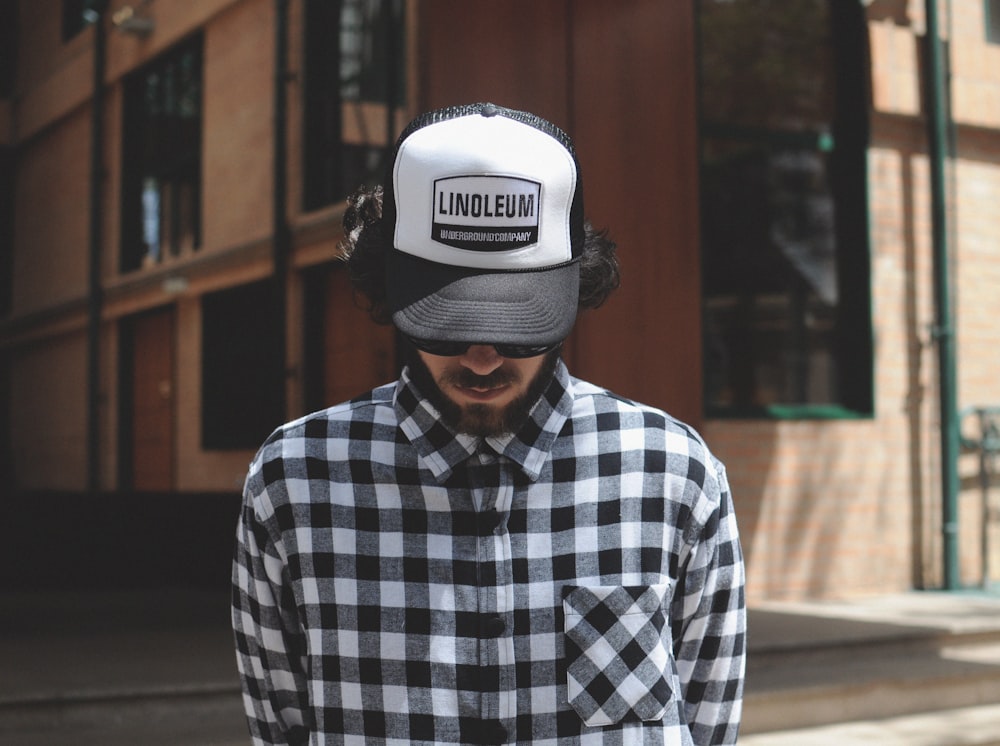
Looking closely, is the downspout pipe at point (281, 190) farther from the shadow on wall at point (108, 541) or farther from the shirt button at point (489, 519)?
the shirt button at point (489, 519)

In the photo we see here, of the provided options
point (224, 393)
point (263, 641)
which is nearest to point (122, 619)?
point (224, 393)

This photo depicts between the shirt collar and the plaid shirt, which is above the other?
the shirt collar

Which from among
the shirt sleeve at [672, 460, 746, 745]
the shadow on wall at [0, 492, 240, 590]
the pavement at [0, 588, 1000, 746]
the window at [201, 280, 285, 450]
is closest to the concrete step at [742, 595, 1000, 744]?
the pavement at [0, 588, 1000, 746]

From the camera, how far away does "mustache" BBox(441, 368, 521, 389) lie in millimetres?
1472

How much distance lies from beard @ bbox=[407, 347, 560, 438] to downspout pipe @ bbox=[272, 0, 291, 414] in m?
7.87

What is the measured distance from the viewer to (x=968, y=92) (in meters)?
7.62

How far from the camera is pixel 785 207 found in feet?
24.2

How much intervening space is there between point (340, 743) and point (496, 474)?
40 cm

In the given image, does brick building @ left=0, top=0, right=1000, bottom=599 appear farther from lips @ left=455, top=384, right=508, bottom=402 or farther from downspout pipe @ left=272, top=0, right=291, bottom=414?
lips @ left=455, top=384, right=508, bottom=402

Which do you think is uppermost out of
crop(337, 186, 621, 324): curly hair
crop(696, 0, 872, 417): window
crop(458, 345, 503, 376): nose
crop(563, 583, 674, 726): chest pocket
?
crop(696, 0, 872, 417): window

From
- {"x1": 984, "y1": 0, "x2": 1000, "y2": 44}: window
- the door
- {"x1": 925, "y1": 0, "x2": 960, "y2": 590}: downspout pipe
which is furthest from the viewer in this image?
the door

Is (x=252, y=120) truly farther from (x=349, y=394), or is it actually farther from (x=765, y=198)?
(x=765, y=198)

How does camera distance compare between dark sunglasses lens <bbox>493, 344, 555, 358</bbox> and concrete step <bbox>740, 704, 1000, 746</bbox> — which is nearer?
dark sunglasses lens <bbox>493, 344, 555, 358</bbox>

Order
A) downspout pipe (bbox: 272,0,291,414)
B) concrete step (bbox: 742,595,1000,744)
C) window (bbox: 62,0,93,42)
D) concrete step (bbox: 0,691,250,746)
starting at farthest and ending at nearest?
1. window (bbox: 62,0,93,42)
2. downspout pipe (bbox: 272,0,291,414)
3. concrete step (bbox: 742,595,1000,744)
4. concrete step (bbox: 0,691,250,746)
